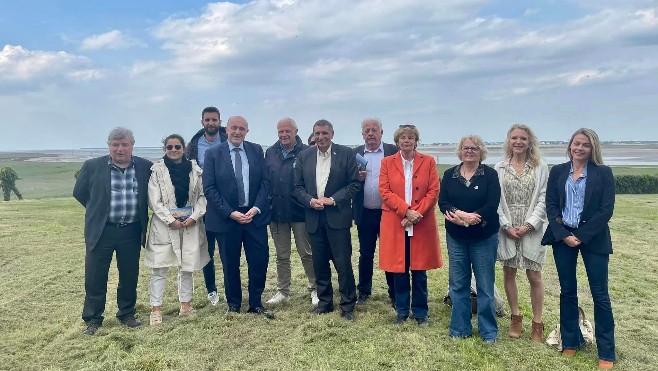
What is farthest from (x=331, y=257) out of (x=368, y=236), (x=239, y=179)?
(x=239, y=179)

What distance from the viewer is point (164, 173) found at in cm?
499

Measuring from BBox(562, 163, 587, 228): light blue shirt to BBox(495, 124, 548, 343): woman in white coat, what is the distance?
0.69ft

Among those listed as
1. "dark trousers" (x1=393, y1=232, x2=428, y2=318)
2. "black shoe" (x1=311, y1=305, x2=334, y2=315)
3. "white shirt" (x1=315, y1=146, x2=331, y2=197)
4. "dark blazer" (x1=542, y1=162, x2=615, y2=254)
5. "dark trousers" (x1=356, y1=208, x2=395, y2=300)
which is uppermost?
"white shirt" (x1=315, y1=146, x2=331, y2=197)

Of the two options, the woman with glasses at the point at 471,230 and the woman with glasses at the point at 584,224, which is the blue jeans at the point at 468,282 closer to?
the woman with glasses at the point at 471,230

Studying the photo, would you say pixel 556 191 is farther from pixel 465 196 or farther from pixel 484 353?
pixel 484 353

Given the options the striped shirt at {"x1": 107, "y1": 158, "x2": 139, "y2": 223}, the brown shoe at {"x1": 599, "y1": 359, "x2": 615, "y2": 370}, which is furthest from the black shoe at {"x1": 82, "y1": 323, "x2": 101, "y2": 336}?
the brown shoe at {"x1": 599, "y1": 359, "x2": 615, "y2": 370}

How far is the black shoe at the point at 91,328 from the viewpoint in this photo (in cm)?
485

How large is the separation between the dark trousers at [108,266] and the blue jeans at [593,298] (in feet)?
13.9

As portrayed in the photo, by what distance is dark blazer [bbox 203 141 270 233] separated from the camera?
16.4ft

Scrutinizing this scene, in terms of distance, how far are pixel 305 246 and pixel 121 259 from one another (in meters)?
2.06

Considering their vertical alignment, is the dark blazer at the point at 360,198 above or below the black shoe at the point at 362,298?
above

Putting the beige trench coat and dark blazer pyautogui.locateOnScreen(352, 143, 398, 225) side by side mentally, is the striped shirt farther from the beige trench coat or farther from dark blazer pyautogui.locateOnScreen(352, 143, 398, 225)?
dark blazer pyautogui.locateOnScreen(352, 143, 398, 225)

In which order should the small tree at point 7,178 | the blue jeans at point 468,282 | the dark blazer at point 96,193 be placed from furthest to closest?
the small tree at point 7,178, the dark blazer at point 96,193, the blue jeans at point 468,282

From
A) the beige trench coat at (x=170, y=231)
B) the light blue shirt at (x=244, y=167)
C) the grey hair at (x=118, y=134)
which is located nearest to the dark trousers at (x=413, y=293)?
the light blue shirt at (x=244, y=167)
